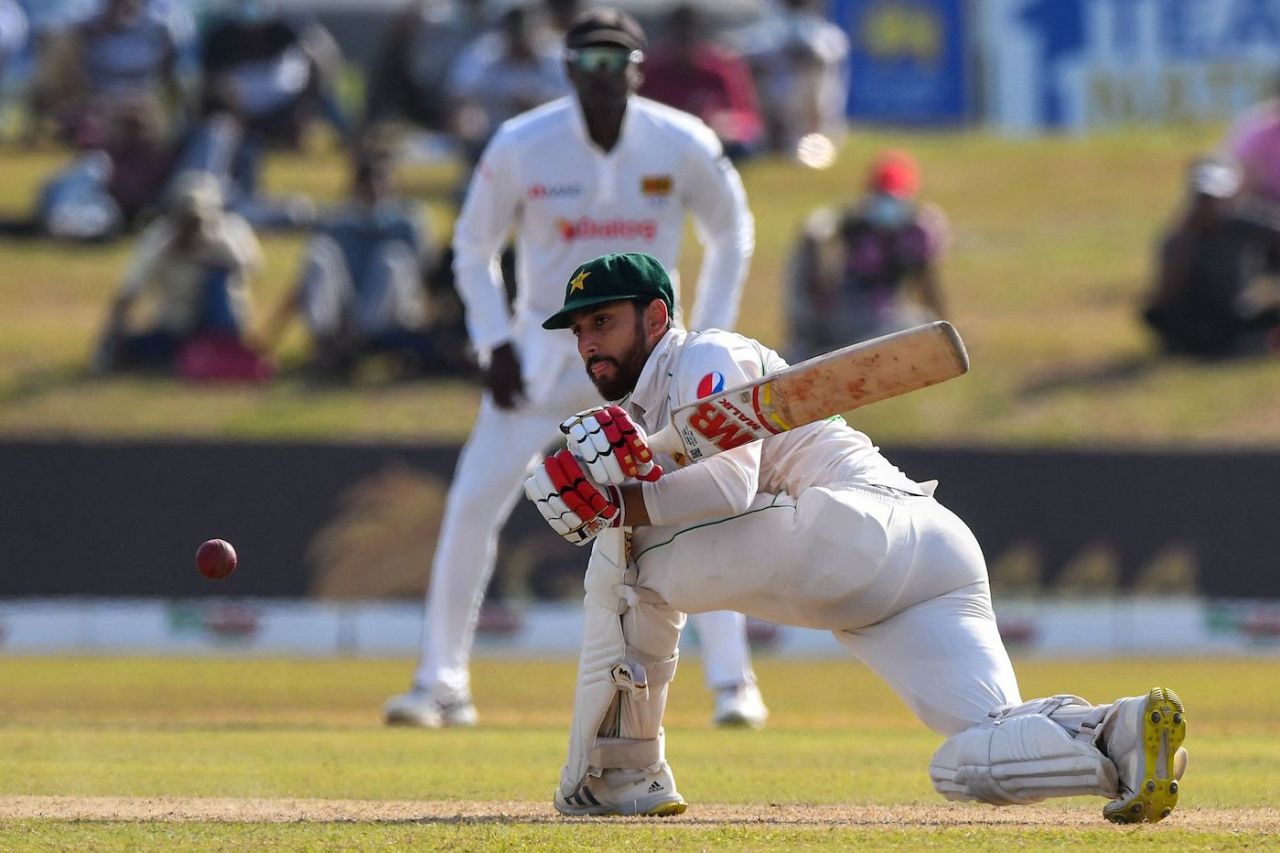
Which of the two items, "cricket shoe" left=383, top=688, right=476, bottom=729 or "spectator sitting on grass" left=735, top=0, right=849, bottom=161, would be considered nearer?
"cricket shoe" left=383, top=688, right=476, bottom=729

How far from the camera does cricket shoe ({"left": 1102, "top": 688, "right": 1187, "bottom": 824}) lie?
3.89 m

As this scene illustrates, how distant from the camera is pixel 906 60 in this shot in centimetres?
1845

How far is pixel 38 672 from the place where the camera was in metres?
9.52

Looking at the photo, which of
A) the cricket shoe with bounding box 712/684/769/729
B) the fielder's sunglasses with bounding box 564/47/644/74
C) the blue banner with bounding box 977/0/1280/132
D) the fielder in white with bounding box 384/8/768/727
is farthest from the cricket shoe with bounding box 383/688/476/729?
the blue banner with bounding box 977/0/1280/132

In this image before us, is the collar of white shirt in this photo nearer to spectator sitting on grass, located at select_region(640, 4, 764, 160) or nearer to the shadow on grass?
the shadow on grass

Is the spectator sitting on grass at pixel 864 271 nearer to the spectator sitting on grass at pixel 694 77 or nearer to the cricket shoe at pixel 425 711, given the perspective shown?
the spectator sitting on grass at pixel 694 77

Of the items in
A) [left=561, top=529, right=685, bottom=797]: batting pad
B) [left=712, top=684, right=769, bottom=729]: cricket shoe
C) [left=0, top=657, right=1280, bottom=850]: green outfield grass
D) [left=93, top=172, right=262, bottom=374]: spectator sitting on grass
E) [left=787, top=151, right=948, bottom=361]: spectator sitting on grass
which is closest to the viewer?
[left=0, top=657, right=1280, bottom=850]: green outfield grass

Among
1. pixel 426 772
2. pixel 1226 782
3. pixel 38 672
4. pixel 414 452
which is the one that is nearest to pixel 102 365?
pixel 414 452

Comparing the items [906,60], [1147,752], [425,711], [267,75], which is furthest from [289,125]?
[1147,752]

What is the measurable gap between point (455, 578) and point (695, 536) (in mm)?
2456

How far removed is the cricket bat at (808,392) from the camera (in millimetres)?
4203

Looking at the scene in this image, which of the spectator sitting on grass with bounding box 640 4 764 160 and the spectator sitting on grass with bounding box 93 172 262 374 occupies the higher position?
the spectator sitting on grass with bounding box 640 4 764 160

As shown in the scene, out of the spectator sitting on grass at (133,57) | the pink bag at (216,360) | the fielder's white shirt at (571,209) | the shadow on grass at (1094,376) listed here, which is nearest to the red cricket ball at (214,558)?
the fielder's white shirt at (571,209)

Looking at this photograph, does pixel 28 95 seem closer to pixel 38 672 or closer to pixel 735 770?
pixel 38 672
